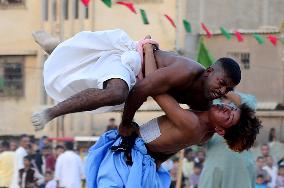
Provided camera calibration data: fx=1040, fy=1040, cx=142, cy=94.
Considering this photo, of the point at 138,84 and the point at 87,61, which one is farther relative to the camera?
the point at 87,61

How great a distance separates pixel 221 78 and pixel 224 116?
0.98 ft

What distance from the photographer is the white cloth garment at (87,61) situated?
6648mm

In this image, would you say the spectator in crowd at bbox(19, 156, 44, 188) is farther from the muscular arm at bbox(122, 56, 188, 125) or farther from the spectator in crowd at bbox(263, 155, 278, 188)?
the muscular arm at bbox(122, 56, 188, 125)

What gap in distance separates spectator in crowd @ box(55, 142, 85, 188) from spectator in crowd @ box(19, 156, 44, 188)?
354 millimetres

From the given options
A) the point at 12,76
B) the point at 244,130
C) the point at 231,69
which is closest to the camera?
the point at 231,69

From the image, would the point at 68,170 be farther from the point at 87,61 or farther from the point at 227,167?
the point at 87,61

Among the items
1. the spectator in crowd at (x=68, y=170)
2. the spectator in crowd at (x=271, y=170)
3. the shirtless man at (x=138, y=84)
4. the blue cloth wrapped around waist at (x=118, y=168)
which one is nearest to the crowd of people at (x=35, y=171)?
the spectator in crowd at (x=68, y=170)

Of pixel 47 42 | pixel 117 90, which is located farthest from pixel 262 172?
pixel 117 90

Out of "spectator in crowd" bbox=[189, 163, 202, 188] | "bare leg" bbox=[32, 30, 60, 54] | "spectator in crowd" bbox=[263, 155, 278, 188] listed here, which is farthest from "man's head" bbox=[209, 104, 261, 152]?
"spectator in crowd" bbox=[189, 163, 202, 188]

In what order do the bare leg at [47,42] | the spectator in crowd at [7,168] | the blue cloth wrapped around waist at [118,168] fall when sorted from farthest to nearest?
the spectator in crowd at [7,168]
the bare leg at [47,42]
the blue cloth wrapped around waist at [118,168]

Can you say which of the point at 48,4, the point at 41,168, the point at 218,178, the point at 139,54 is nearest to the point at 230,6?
the point at 48,4

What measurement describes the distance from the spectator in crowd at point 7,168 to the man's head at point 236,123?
342 inches

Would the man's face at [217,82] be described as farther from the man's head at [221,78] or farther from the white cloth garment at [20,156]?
the white cloth garment at [20,156]

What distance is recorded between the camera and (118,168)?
22.2 feet
